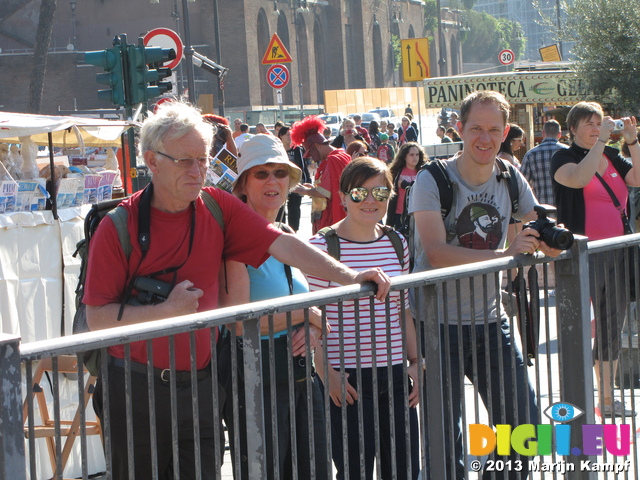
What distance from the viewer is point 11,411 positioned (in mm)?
2305

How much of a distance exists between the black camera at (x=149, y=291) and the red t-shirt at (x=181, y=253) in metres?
0.06

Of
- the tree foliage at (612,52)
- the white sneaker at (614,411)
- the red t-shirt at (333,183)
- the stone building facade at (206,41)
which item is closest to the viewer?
the white sneaker at (614,411)

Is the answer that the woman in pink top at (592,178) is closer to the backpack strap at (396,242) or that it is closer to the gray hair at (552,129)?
the backpack strap at (396,242)

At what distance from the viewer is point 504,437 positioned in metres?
3.63

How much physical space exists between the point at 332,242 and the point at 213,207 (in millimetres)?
913

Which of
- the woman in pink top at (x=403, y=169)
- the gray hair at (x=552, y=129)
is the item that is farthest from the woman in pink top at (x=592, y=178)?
the woman in pink top at (x=403, y=169)

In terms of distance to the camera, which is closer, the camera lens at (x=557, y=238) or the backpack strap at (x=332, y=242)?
the camera lens at (x=557, y=238)

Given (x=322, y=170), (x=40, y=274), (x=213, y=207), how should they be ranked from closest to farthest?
(x=213, y=207) < (x=40, y=274) < (x=322, y=170)

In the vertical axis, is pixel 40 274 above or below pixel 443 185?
below

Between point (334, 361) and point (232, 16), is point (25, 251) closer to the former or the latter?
point (334, 361)

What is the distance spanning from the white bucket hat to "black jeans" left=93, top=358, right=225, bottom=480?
1135 millimetres

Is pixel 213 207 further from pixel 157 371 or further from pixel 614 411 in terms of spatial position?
pixel 614 411

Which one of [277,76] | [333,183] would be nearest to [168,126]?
[333,183]

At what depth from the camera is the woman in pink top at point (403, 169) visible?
36.2 ft
